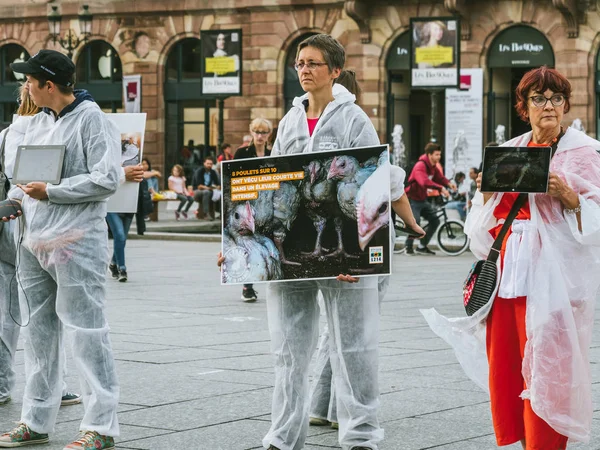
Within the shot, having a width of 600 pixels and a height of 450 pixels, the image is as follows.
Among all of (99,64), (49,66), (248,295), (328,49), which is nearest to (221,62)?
(99,64)

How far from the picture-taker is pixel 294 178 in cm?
575

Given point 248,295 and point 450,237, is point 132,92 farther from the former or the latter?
point 248,295

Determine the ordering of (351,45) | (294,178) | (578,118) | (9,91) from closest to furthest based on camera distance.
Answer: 1. (294,178)
2. (578,118)
3. (351,45)
4. (9,91)

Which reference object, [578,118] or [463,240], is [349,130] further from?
[578,118]

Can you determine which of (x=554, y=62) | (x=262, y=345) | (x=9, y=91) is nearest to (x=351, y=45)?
(x=554, y=62)

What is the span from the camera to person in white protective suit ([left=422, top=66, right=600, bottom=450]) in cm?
556

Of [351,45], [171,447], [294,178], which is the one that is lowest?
[171,447]

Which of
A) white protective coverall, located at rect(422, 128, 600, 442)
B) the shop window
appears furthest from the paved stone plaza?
the shop window

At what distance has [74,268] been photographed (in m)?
6.11

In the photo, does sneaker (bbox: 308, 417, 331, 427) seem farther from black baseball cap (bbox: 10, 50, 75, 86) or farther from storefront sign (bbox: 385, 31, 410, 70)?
storefront sign (bbox: 385, 31, 410, 70)

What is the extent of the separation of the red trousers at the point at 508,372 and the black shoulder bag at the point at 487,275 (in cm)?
7

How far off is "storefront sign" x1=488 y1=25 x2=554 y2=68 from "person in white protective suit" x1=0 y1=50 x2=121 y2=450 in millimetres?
28555

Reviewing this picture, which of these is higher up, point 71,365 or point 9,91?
point 9,91

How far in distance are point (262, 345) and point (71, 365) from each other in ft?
Answer: 5.21
